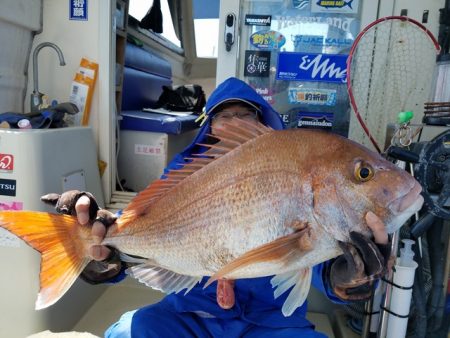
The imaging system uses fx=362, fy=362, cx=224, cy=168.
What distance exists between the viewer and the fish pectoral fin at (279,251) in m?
0.94

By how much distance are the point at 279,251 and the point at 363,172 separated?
30cm

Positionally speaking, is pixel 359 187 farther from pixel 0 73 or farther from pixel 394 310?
pixel 0 73

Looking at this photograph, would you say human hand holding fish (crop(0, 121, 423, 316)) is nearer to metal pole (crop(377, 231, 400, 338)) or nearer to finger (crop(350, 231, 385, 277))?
finger (crop(350, 231, 385, 277))

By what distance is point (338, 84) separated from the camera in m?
2.49

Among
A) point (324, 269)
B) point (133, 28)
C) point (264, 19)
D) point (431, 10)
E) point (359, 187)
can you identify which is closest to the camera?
point (359, 187)

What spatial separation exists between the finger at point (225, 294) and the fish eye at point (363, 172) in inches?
29.8

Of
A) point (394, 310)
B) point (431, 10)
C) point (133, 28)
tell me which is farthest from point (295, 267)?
point (133, 28)

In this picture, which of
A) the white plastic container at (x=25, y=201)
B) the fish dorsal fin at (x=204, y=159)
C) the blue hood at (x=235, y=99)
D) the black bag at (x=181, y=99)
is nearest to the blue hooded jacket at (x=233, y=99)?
the blue hood at (x=235, y=99)

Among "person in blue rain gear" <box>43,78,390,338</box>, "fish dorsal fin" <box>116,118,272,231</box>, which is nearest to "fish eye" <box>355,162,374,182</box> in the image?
"fish dorsal fin" <box>116,118,272,231</box>

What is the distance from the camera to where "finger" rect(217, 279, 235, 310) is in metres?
1.47

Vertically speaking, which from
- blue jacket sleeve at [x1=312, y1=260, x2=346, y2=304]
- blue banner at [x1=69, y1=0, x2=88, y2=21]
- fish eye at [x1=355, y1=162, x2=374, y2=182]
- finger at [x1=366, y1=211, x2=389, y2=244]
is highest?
blue banner at [x1=69, y1=0, x2=88, y2=21]

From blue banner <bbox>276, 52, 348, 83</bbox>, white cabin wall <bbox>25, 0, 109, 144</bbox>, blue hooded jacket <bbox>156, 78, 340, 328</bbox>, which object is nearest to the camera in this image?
blue hooded jacket <bbox>156, 78, 340, 328</bbox>

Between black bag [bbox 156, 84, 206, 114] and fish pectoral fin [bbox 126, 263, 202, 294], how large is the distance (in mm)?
3098

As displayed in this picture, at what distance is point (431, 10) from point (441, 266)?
5.33 ft
